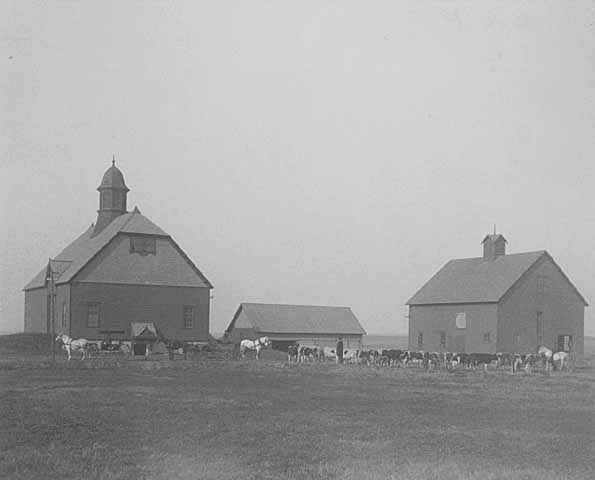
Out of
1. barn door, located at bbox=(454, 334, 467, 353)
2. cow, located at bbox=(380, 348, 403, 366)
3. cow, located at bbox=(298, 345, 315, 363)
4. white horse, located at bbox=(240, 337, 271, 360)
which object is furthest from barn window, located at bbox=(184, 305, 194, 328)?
barn door, located at bbox=(454, 334, 467, 353)

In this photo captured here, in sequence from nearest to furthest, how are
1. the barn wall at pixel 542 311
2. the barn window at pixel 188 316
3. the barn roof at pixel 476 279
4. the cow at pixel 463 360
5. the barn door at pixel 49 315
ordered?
the cow at pixel 463 360 → the barn window at pixel 188 316 → the barn door at pixel 49 315 → the barn wall at pixel 542 311 → the barn roof at pixel 476 279

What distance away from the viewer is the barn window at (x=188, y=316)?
51062 millimetres

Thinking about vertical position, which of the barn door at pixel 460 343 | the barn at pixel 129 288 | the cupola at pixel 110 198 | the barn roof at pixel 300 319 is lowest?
the barn door at pixel 460 343

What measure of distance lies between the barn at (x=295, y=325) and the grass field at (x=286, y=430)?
126ft

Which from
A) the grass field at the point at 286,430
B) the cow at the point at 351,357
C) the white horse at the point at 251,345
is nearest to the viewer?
the grass field at the point at 286,430

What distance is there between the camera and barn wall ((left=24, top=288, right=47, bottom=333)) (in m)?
54.5

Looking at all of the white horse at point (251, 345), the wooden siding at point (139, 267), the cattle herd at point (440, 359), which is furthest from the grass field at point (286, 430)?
the wooden siding at point (139, 267)

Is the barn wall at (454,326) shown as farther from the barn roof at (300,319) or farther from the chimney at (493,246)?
the barn roof at (300,319)

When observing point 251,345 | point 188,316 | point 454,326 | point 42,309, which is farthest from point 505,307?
point 42,309

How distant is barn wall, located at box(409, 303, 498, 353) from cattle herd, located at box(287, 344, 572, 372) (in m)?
9.02

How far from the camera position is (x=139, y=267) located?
164ft

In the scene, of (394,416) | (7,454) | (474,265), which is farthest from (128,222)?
(7,454)

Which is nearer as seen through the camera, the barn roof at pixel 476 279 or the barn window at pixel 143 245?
the barn window at pixel 143 245

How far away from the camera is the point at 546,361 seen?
1628 inches
